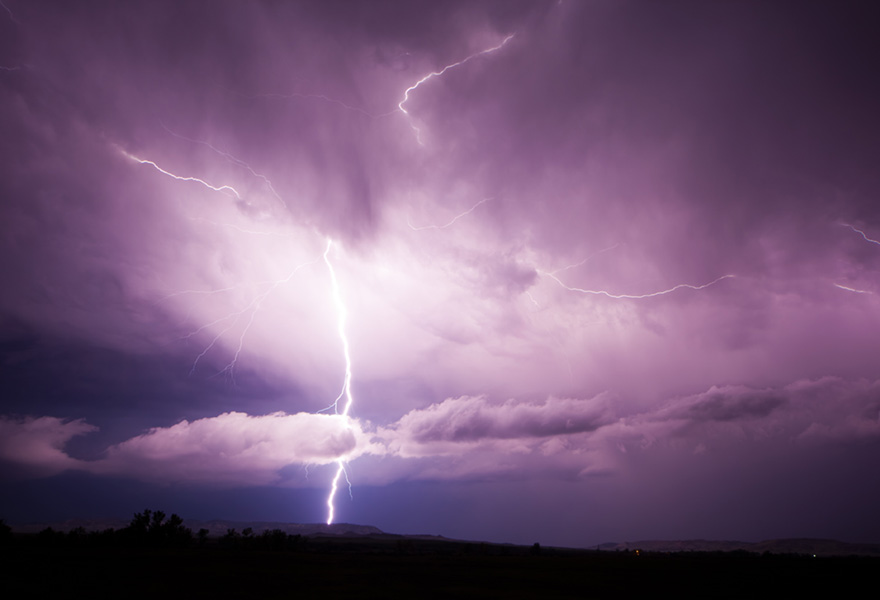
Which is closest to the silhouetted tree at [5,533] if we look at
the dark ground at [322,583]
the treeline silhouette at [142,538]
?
the treeline silhouette at [142,538]

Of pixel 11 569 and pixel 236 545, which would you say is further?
pixel 236 545

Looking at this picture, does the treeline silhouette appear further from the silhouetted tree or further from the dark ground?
the dark ground

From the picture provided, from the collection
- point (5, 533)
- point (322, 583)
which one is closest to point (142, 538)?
point (5, 533)

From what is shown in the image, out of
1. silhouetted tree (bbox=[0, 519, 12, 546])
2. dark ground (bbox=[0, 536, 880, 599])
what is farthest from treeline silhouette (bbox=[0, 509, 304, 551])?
dark ground (bbox=[0, 536, 880, 599])

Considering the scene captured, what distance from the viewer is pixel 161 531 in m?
51.2

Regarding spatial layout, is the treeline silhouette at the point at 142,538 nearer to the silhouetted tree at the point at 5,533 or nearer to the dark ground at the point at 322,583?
the silhouetted tree at the point at 5,533

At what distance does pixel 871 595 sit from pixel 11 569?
4152 cm

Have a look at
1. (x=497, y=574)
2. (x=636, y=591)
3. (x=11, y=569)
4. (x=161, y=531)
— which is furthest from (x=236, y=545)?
(x=636, y=591)

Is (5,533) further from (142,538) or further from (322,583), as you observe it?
(322,583)

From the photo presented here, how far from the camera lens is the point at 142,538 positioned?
163 ft

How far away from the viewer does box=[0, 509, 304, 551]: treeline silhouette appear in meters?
45.5

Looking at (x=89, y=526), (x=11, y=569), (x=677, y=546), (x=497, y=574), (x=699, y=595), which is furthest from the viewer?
(x=89, y=526)

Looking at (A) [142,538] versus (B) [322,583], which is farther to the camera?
(A) [142,538]

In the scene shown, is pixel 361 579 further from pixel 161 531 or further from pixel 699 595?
pixel 161 531
